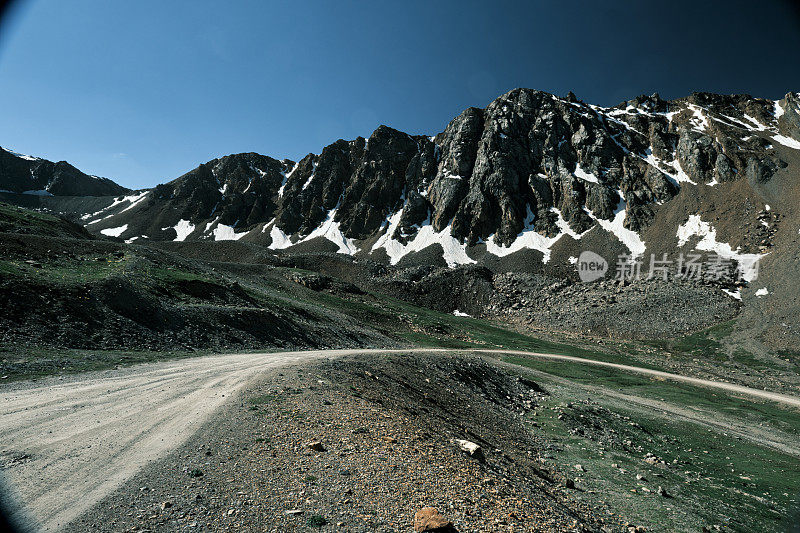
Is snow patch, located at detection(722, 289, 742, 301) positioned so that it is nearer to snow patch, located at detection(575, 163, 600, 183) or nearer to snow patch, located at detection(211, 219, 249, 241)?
snow patch, located at detection(575, 163, 600, 183)

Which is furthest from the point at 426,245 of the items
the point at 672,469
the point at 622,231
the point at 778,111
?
the point at 778,111

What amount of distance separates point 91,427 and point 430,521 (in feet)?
36.8

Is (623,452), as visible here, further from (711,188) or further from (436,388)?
(711,188)

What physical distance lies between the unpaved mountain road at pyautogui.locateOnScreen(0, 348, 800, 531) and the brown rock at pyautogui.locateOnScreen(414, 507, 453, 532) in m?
6.97

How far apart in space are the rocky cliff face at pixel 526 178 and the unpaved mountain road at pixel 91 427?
122908mm

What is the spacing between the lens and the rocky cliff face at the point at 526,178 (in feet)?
411

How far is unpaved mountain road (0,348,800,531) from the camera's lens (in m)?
7.11

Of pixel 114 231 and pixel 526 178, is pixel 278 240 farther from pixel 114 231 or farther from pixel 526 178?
pixel 526 178

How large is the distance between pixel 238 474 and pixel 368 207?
560 ft

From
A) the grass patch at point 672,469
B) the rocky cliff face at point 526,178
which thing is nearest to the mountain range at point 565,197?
the rocky cliff face at point 526,178

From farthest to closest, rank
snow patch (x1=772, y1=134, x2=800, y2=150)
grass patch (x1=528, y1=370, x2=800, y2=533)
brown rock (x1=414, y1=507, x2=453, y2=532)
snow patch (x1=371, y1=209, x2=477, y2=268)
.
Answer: snow patch (x1=371, y1=209, x2=477, y2=268) < snow patch (x1=772, y1=134, x2=800, y2=150) < grass patch (x1=528, y1=370, x2=800, y2=533) < brown rock (x1=414, y1=507, x2=453, y2=532)

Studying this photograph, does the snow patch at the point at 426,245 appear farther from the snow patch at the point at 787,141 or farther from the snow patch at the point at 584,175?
the snow patch at the point at 787,141

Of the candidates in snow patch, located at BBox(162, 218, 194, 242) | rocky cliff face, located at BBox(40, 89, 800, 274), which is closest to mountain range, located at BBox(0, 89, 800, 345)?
rocky cliff face, located at BBox(40, 89, 800, 274)

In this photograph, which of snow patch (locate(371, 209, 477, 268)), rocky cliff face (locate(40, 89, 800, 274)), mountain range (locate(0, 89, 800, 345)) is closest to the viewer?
mountain range (locate(0, 89, 800, 345))
